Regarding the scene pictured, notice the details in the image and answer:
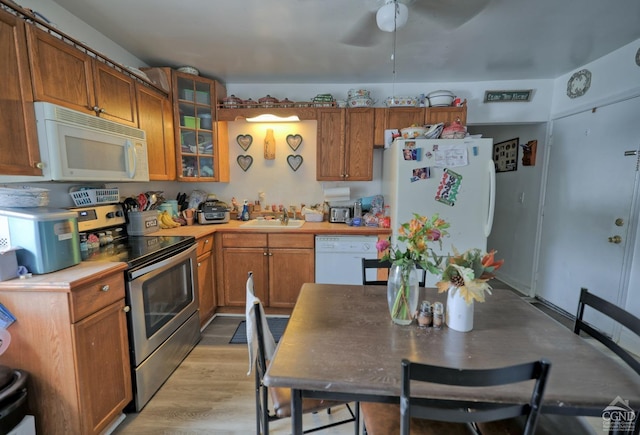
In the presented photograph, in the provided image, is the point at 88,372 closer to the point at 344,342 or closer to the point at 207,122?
the point at 344,342

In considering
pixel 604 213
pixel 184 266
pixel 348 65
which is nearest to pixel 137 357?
pixel 184 266

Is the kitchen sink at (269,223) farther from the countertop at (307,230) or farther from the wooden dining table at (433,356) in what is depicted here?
the wooden dining table at (433,356)

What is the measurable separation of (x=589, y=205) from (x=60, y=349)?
404cm

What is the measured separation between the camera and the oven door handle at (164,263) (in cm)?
161

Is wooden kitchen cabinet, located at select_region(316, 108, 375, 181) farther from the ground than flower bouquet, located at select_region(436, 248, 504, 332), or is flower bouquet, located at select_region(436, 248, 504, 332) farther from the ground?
wooden kitchen cabinet, located at select_region(316, 108, 375, 181)

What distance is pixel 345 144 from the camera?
2.97 m

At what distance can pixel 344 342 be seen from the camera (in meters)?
1.05

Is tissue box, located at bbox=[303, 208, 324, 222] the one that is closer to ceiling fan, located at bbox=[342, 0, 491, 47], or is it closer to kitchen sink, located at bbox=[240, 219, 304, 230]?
kitchen sink, located at bbox=[240, 219, 304, 230]

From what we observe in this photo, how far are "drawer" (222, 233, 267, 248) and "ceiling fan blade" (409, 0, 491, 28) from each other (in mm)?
2158

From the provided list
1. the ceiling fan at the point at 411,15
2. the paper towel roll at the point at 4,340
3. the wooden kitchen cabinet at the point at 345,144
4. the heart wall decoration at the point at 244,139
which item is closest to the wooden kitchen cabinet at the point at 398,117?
the wooden kitchen cabinet at the point at 345,144

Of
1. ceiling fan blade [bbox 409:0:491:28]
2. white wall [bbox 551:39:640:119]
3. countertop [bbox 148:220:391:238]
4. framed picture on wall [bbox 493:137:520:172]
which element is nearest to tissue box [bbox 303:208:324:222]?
countertop [bbox 148:220:391:238]

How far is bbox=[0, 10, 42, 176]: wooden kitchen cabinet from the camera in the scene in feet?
4.30

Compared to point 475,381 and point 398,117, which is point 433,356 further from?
point 398,117

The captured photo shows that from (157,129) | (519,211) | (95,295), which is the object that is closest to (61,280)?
(95,295)
